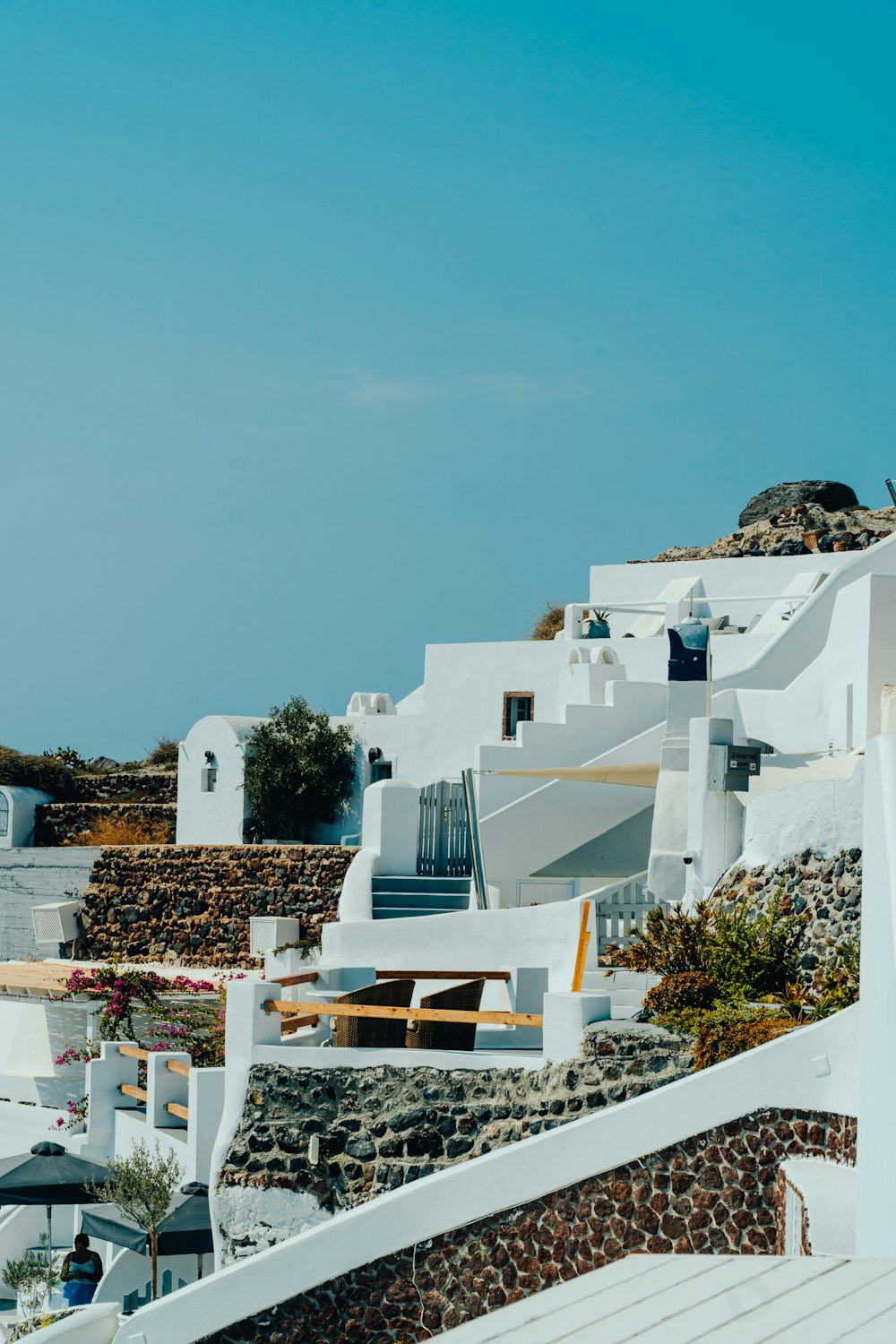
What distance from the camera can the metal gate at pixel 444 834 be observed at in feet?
78.0

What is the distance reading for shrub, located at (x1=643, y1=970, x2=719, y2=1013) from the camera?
14047 millimetres

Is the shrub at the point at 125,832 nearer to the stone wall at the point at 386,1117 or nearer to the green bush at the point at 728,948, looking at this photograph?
the green bush at the point at 728,948

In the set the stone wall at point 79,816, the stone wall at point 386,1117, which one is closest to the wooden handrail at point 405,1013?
the stone wall at point 386,1117

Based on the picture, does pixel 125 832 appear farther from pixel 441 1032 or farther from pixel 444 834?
pixel 441 1032

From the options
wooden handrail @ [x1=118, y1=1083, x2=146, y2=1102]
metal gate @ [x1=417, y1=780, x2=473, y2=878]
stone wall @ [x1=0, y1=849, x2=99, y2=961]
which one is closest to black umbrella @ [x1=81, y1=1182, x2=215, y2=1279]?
wooden handrail @ [x1=118, y1=1083, x2=146, y2=1102]

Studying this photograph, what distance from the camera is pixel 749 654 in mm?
27266

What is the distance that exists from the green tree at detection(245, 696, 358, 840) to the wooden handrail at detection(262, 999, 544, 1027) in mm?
14643

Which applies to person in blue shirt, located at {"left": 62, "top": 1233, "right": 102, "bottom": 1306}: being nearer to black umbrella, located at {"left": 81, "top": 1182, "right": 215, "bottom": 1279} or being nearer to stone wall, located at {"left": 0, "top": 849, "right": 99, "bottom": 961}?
black umbrella, located at {"left": 81, "top": 1182, "right": 215, "bottom": 1279}

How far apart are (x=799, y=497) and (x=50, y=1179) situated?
34296mm

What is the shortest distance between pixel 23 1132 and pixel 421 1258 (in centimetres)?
1039

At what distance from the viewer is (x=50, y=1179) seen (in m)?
15.9

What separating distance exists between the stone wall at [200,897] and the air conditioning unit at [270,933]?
1.20 m

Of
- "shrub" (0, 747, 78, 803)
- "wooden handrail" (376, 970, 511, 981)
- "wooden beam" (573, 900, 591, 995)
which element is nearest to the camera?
"wooden beam" (573, 900, 591, 995)

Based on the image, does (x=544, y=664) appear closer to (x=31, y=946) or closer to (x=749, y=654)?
(x=749, y=654)
